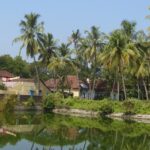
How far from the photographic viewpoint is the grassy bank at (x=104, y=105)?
163 feet

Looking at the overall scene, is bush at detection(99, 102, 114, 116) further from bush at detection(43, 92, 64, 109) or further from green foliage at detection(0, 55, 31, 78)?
green foliage at detection(0, 55, 31, 78)

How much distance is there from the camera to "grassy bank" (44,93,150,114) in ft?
163

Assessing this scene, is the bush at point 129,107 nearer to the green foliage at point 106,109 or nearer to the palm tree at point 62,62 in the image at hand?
the green foliage at point 106,109

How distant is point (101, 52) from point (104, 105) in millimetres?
17835

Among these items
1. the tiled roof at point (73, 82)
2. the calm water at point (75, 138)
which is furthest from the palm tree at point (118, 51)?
the tiled roof at point (73, 82)

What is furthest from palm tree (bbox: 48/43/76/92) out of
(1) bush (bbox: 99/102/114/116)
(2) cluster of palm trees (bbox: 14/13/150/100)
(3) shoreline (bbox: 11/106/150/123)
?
(1) bush (bbox: 99/102/114/116)

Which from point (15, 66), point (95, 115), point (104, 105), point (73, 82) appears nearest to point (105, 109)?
point (104, 105)

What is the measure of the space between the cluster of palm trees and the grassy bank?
5.40 metres

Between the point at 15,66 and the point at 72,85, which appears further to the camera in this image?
the point at 15,66

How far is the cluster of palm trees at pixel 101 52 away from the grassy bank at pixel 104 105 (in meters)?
5.40

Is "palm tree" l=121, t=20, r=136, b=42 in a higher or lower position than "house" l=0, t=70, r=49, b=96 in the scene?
higher

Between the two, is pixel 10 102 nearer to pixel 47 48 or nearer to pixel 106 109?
pixel 106 109

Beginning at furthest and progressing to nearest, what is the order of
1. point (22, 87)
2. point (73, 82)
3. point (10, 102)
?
point (73, 82)
point (22, 87)
point (10, 102)

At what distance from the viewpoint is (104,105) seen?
50.8 metres
